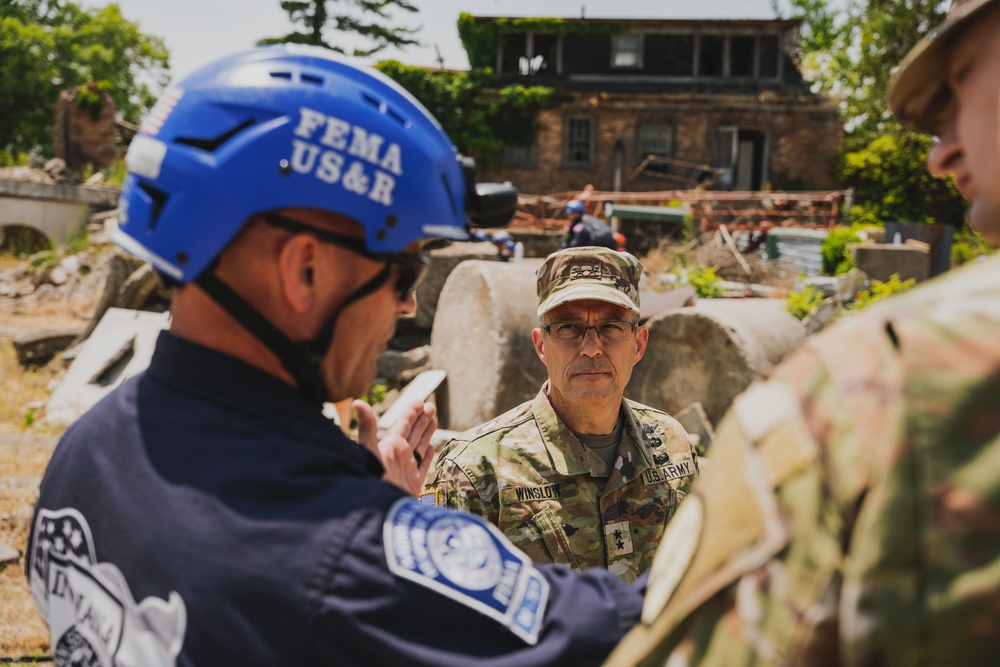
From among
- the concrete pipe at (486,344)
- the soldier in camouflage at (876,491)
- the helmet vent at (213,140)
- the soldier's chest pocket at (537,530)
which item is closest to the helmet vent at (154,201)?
the helmet vent at (213,140)

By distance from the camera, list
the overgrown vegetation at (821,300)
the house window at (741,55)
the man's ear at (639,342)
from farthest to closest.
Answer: the house window at (741,55) → the overgrown vegetation at (821,300) → the man's ear at (639,342)

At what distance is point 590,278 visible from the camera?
3176 millimetres

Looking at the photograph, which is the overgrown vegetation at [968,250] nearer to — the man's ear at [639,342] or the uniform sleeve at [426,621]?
the man's ear at [639,342]

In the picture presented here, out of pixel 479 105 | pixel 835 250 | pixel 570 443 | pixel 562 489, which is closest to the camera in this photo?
pixel 562 489

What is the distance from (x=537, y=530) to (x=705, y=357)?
4889 millimetres

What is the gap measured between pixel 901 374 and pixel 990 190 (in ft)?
0.86

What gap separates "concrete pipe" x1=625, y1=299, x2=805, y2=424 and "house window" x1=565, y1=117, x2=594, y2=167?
18976mm

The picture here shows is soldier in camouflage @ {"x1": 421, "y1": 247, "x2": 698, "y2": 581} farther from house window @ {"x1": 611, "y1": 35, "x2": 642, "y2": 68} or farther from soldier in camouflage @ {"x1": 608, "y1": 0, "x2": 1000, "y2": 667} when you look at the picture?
house window @ {"x1": 611, "y1": 35, "x2": 642, "y2": 68}

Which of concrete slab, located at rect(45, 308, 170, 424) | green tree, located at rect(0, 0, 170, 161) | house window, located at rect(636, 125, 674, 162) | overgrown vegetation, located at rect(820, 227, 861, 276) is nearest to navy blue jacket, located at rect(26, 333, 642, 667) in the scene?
concrete slab, located at rect(45, 308, 170, 424)

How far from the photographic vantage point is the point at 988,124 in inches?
35.3

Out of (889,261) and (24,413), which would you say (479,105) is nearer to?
(889,261)

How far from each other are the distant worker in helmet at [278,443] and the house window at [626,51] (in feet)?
88.8

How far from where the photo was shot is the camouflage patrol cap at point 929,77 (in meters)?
0.93

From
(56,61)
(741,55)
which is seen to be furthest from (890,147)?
(56,61)
